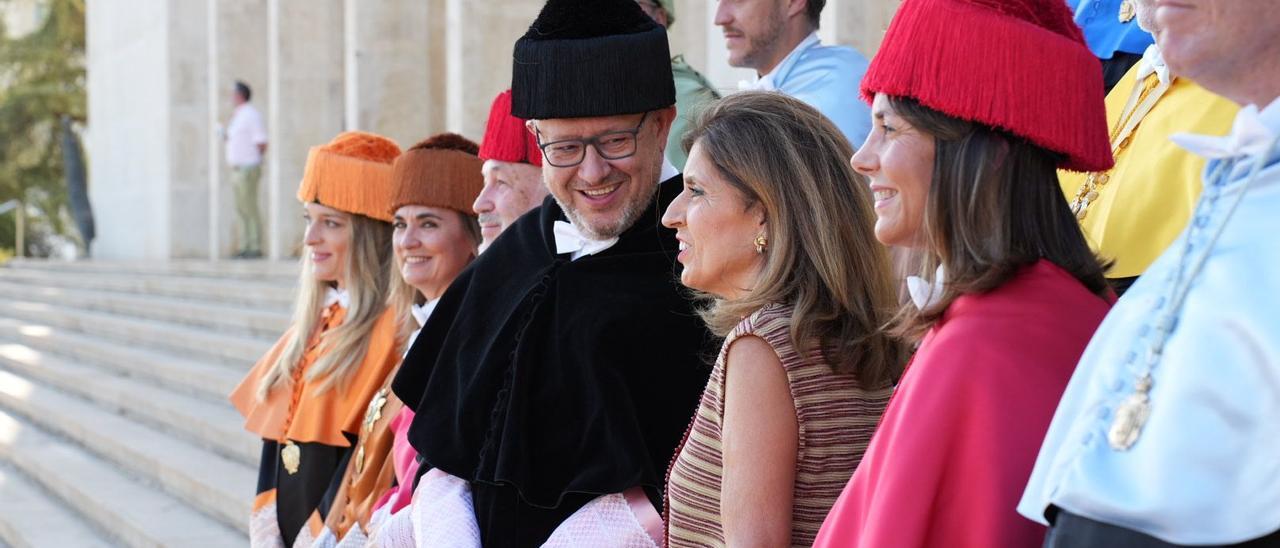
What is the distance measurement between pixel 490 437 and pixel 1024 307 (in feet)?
5.34

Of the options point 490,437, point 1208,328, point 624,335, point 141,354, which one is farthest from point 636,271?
point 141,354

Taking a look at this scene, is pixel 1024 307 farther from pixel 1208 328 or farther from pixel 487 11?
pixel 487 11

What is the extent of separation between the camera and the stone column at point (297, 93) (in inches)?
537

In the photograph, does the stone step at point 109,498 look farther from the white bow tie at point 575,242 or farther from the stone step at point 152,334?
the white bow tie at point 575,242

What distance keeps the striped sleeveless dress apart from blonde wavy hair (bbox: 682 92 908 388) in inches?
1.3

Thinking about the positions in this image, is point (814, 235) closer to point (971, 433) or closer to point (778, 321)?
point (778, 321)

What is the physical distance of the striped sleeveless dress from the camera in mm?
2201

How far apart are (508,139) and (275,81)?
35.1 ft

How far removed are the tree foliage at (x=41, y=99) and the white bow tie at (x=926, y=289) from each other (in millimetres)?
30130

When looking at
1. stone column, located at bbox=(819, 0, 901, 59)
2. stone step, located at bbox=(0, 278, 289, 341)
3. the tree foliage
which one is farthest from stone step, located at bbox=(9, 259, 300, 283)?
the tree foliage

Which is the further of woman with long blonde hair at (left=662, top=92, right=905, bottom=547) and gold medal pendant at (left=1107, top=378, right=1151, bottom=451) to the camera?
woman with long blonde hair at (left=662, top=92, right=905, bottom=547)

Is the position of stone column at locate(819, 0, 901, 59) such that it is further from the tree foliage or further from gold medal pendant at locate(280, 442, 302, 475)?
the tree foliage

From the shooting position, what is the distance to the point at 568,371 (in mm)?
2996

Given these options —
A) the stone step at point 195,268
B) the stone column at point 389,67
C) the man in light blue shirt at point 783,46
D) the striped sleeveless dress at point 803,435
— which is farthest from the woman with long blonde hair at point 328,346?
the stone column at point 389,67
